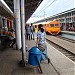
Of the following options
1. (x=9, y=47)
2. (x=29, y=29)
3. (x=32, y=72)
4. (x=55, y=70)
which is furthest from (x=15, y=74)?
(x=29, y=29)

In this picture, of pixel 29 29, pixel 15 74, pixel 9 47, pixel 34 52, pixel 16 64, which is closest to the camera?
pixel 15 74

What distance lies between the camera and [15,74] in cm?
751

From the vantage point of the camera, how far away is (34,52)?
8.05 m

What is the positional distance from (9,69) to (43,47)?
1987 mm

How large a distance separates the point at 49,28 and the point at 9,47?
958 inches

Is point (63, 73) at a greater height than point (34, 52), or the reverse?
point (34, 52)

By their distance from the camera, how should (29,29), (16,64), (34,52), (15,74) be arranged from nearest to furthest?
(15,74)
(34,52)
(16,64)
(29,29)

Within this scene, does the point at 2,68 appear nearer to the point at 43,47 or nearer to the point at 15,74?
the point at 15,74

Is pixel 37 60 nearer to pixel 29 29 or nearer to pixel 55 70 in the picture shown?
pixel 55 70

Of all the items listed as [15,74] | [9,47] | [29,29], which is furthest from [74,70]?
[29,29]

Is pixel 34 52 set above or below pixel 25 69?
above

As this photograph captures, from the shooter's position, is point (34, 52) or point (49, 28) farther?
point (49, 28)

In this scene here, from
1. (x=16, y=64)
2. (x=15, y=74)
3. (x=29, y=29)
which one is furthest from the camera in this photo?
(x=29, y=29)

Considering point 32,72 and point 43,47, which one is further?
point 43,47
